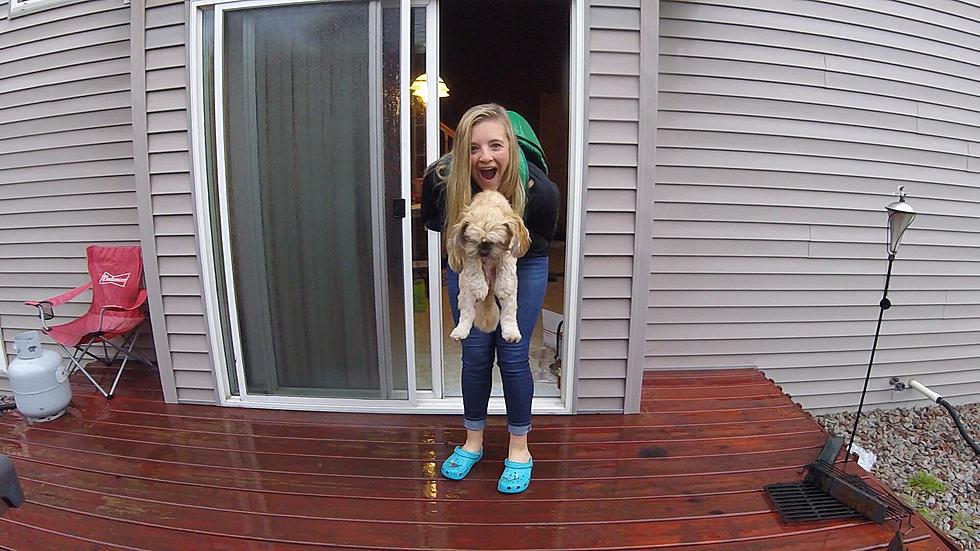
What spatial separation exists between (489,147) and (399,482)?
129 centimetres


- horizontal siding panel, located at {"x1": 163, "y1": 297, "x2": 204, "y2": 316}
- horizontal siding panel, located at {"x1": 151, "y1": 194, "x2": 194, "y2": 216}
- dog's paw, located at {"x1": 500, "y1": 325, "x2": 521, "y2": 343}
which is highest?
horizontal siding panel, located at {"x1": 151, "y1": 194, "x2": 194, "y2": 216}

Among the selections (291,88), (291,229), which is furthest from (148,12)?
(291,229)

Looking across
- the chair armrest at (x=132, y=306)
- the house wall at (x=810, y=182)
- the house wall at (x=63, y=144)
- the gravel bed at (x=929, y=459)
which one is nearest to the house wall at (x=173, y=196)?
the chair armrest at (x=132, y=306)

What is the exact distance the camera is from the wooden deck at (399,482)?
1554mm

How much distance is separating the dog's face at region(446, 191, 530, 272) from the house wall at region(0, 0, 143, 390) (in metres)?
2.57

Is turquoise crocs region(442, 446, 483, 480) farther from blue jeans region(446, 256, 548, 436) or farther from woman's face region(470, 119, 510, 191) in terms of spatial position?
woman's face region(470, 119, 510, 191)

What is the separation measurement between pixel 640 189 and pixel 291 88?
1.66 meters

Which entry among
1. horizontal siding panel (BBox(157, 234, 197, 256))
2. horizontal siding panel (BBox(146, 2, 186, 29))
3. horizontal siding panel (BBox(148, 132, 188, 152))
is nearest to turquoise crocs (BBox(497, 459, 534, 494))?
horizontal siding panel (BBox(157, 234, 197, 256))

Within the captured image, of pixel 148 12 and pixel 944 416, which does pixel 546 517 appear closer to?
pixel 148 12

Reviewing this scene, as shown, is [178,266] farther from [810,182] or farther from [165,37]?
[810,182]

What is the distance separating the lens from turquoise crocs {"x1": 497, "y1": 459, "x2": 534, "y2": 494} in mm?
1724

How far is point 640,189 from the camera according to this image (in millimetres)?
2104

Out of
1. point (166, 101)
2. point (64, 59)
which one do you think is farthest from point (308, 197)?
point (64, 59)

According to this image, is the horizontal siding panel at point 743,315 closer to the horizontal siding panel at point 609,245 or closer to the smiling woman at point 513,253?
the horizontal siding panel at point 609,245
